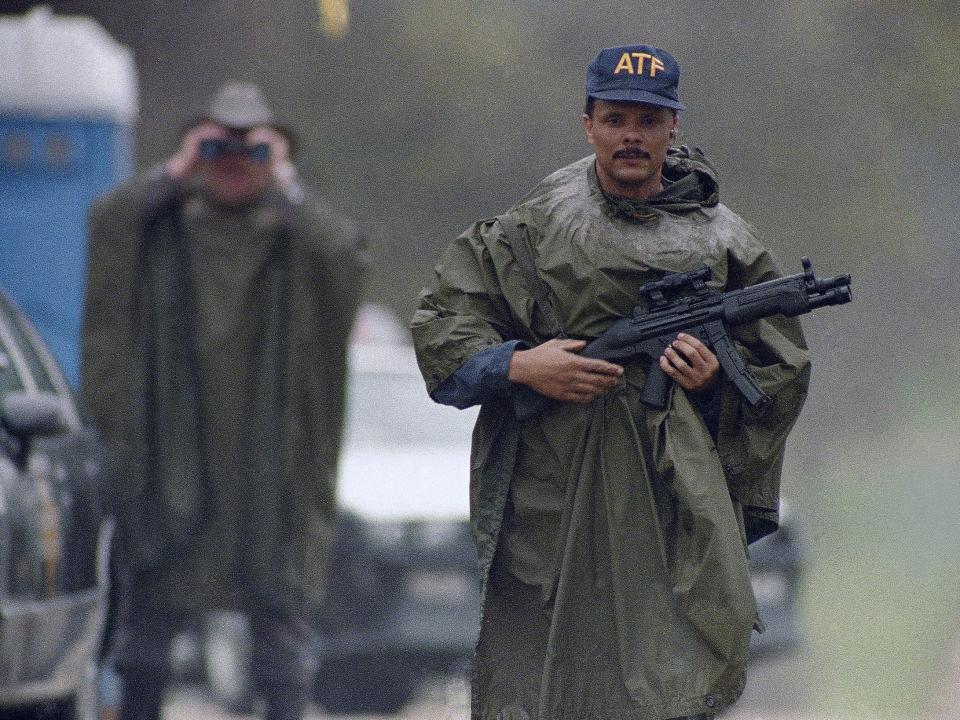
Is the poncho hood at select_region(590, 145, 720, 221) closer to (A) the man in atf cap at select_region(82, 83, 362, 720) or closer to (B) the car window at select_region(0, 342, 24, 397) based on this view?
(B) the car window at select_region(0, 342, 24, 397)

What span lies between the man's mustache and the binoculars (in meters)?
2.80

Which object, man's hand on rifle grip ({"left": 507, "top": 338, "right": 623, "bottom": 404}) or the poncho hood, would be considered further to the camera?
the poncho hood

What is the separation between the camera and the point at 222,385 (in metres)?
7.63

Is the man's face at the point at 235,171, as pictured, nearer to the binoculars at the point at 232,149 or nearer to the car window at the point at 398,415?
the binoculars at the point at 232,149

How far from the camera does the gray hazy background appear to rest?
773 inches

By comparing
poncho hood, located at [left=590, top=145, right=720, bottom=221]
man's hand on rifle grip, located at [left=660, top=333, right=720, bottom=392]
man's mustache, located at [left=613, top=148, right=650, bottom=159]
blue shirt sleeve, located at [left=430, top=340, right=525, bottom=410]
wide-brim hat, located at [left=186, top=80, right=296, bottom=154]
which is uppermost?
wide-brim hat, located at [left=186, top=80, right=296, bottom=154]

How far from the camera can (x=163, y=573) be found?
A: 24.9ft

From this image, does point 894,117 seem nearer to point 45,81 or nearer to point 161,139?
point 161,139

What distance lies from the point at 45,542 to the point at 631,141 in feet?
7.23

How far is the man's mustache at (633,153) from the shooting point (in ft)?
16.2

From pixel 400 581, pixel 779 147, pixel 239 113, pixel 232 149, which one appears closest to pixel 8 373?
pixel 232 149

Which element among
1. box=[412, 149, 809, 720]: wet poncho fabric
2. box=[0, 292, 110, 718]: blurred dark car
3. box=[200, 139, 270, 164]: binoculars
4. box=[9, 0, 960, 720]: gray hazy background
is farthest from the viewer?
box=[9, 0, 960, 720]: gray hazy background

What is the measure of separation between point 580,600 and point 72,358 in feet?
18.6

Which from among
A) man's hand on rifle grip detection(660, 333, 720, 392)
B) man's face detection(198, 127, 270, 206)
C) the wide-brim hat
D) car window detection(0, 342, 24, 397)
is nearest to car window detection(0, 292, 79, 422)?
car window detection(0, 342, 24, 397)
